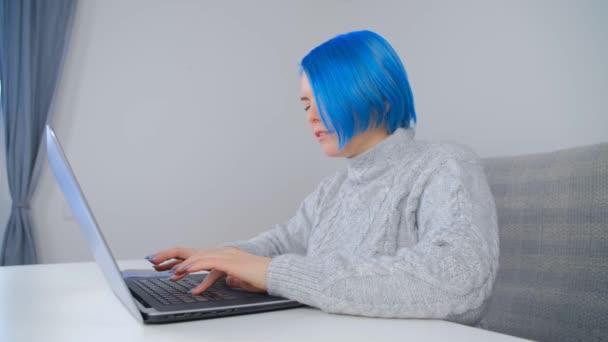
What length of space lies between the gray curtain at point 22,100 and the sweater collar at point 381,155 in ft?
6.10

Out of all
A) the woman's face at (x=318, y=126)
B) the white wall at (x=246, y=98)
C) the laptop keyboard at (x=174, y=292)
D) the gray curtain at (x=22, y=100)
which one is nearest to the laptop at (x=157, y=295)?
the laptop keyboard at (x=174, y=292)

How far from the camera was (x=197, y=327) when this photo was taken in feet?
1.93

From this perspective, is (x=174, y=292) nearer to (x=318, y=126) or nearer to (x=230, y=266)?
(x=230, y=266)

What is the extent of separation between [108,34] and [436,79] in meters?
1.63

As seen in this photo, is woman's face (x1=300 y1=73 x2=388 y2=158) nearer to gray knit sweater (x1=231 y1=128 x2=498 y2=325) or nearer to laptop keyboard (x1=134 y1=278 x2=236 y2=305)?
gray knit sweater (x1=231 y1=128 x2=498 y2=325)

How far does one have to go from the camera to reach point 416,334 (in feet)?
1.89

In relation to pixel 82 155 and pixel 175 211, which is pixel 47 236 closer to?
pixel 82 155

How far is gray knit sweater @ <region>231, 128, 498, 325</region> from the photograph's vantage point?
65cm

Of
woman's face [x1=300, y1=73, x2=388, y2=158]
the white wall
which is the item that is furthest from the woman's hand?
the white wall

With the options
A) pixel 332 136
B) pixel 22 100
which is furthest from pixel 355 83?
pixel 22 100

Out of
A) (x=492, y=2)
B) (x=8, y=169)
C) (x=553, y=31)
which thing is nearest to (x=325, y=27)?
(x=492, y=2)

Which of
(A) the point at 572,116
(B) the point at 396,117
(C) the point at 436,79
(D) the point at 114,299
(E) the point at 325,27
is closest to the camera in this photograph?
(D) the point at 114,299

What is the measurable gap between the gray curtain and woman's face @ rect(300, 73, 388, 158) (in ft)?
5.82

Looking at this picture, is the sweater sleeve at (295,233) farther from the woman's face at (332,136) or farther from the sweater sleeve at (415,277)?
the sweater sleeve at (415,277)
